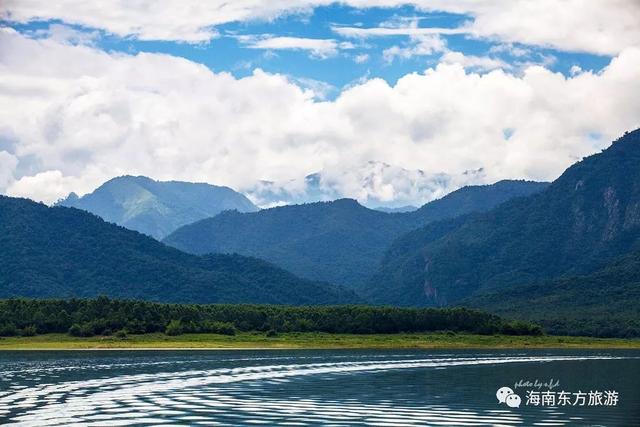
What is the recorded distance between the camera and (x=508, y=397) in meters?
88.4

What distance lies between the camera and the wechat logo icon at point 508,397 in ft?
274

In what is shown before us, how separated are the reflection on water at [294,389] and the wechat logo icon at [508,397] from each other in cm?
132

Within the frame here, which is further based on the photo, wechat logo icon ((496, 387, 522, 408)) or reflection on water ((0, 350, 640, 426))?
wechat logo icon ((496, 387, 522, 408))

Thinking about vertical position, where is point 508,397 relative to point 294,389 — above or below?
below

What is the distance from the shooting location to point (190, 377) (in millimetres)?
111688

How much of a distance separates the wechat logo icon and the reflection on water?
132 cm

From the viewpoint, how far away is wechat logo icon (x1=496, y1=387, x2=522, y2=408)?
83644 mm

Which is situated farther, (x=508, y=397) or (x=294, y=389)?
(x=294, y=389)

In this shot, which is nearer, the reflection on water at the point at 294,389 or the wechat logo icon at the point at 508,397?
the reflection on water at the point at 294,389

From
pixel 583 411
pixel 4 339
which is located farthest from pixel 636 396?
pixel 4 339

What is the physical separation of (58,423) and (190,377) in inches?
1691

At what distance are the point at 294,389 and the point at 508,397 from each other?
2125 cm

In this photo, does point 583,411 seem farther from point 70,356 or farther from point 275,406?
point 70,356

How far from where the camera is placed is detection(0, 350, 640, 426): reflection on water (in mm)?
73456
